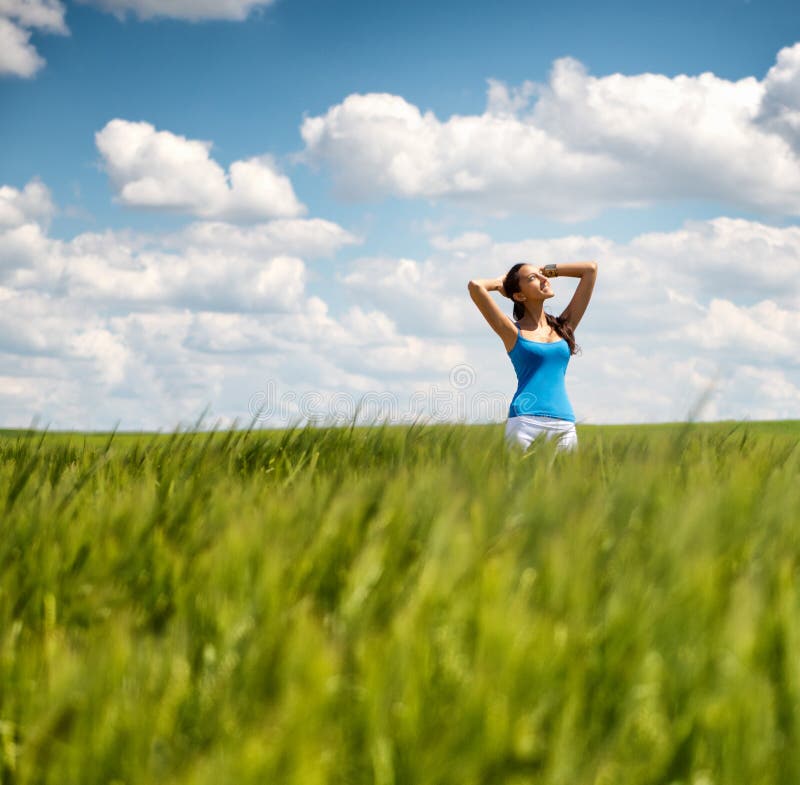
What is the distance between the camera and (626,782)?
1263mm

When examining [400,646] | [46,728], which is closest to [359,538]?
[400,646]

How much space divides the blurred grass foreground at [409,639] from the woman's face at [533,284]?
386cm

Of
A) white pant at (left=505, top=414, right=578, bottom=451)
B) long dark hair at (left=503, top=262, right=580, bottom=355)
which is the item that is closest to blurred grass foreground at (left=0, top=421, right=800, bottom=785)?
white pant at (left=505, top=414, right=578, bottom=451)

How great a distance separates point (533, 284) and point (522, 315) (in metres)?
0.27

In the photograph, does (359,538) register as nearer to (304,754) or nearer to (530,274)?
(304,754)

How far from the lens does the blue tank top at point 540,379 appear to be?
5.71 m

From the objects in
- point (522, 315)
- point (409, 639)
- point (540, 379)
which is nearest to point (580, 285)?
point (522, 315)

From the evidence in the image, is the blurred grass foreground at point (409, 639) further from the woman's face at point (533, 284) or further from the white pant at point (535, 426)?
the woman's face at point (533, 284)

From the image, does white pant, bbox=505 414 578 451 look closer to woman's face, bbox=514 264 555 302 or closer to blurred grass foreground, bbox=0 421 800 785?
woman's face, bbox=514 264 555 302

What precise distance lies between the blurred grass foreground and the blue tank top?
330 centimetres

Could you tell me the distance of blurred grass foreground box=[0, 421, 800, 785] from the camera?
4.10ft

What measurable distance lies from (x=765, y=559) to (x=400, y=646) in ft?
3.21

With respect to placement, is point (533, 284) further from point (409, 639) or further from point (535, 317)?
point (409, 639)

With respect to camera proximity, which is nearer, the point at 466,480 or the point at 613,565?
the point at 613,565
